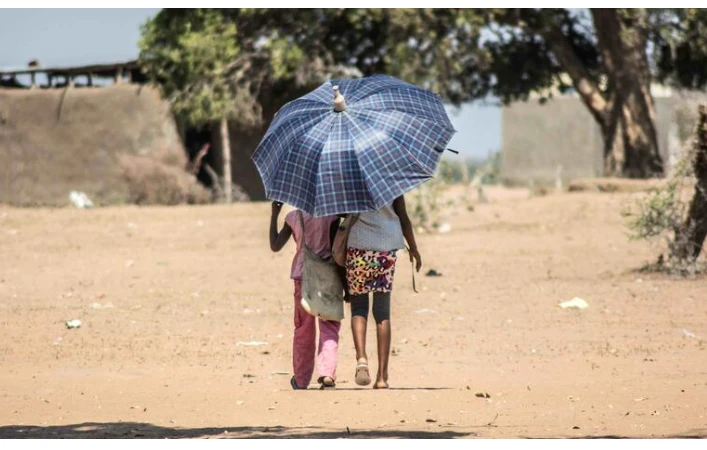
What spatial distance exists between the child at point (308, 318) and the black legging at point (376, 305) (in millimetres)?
151

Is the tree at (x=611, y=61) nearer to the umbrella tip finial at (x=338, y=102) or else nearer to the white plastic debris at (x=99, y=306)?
the white plastic debris at (x=99, y=306)

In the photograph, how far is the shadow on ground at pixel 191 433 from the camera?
543 centimetres

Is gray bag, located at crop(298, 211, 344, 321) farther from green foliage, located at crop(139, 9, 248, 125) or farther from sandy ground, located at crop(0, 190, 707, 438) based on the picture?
green foliage, located at crop(139, 9, 248, 125)

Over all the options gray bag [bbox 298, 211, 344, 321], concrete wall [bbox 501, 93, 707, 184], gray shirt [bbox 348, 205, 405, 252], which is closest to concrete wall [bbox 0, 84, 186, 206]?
concrete wall [bbox 501, 93, 707, 184]

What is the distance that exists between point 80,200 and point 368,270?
14.4 metres

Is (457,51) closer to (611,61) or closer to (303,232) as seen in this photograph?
(611,61)

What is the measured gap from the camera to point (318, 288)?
6594 millimetres

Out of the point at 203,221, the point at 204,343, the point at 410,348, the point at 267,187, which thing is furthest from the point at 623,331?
the point at 203,221

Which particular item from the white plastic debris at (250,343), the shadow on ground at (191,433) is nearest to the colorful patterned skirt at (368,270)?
the shadow on ground at (191,433)

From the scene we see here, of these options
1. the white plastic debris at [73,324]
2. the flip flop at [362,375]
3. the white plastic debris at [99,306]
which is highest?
the flip flop at [362,375]

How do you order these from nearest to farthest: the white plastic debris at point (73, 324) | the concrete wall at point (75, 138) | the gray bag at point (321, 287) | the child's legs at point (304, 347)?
the gray bag at point (321, 287)
the child's legs at point (304, 347)
the white plastic debris at point (73, 324)
the concrete wall at point (75, 138)

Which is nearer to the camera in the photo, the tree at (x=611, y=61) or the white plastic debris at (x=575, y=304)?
the white plastic debris at (x=575, y=304)

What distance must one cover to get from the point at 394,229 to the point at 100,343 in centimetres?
309

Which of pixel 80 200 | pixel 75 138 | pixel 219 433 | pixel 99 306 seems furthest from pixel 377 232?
pixel 75 138
